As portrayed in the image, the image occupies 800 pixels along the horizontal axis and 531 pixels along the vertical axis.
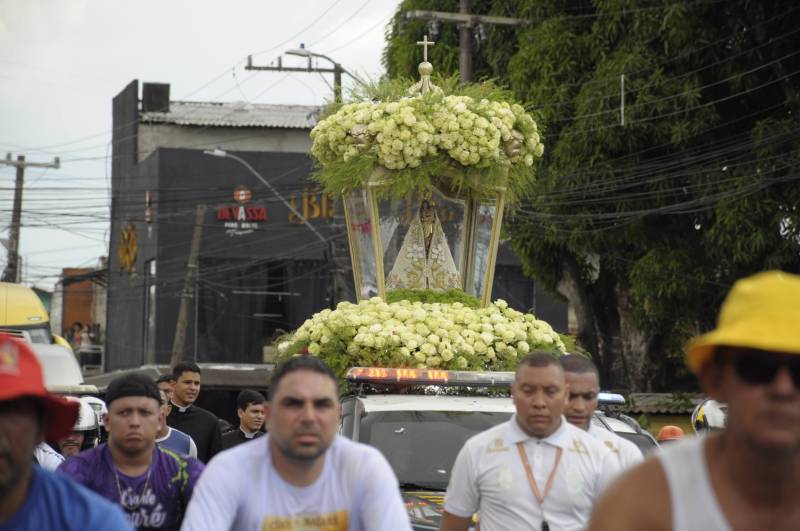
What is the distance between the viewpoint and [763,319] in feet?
10.2

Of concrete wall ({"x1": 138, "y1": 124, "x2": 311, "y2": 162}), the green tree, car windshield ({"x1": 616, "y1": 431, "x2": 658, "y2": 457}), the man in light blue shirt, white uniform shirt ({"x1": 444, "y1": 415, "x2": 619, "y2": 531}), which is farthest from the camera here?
concrete wall ({"x1": 138, "y1": 124, "x2": 311, "y2": 162})

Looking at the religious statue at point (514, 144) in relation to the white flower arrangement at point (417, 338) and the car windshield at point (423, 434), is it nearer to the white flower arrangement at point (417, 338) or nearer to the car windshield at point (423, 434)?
the white flower arrangement at point (417, 338)

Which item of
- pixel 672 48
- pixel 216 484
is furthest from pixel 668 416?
pixel 216 484

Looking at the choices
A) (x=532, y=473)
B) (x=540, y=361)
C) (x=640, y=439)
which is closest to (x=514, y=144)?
(x=640, y=439)

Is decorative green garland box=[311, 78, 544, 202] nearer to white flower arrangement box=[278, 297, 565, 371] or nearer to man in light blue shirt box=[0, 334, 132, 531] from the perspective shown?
white flower arrangement box=[278, 297, 565, 371]

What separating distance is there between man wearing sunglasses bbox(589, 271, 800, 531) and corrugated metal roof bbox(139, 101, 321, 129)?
5740cm

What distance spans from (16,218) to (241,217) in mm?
8376

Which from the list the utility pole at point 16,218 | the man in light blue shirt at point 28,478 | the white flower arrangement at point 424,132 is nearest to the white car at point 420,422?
the white flower arrangement at point 424,132

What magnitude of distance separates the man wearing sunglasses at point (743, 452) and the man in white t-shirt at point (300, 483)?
155 centimetres

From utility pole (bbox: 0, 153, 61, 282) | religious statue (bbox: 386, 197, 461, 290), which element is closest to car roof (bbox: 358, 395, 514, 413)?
religious statue (bbox: 386, 197, 461, 290)

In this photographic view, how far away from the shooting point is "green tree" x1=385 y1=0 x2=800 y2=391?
2336cm

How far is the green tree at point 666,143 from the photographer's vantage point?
23359 mm

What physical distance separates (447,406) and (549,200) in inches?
691

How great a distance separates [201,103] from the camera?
Answer: 6412 centimetres
